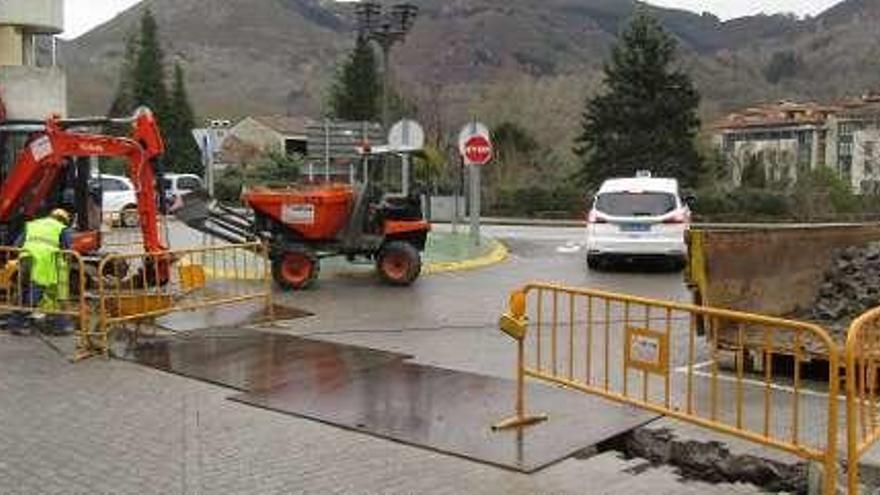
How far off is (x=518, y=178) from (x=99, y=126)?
138 feet

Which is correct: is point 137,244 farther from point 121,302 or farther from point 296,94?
point 296,94

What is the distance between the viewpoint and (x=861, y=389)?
22.2 ft

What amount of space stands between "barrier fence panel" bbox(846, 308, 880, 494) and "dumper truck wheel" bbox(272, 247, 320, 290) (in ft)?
34.4

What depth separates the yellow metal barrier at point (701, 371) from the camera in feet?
22.6

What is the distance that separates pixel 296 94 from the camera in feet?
393

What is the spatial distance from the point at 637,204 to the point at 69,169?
375 inches

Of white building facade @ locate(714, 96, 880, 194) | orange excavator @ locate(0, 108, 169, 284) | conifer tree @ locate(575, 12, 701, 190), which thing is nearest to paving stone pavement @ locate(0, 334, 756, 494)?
orange excavator @ locate(0, 108, 169, 284)

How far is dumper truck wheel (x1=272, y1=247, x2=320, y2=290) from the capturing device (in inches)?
664

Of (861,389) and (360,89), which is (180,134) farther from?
(861,389)

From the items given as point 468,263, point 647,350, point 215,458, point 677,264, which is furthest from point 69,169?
point 677,264

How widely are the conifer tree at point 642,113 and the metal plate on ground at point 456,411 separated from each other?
149ft

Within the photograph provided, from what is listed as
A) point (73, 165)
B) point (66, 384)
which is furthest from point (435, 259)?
point (66, 384)

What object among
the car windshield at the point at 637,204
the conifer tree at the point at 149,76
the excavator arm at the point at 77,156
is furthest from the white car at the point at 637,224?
the conifer tree at the point at 149,76

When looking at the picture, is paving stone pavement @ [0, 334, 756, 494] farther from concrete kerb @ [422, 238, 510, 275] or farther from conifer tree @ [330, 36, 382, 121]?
conifer tree @ [330, 36, 382, 121]
